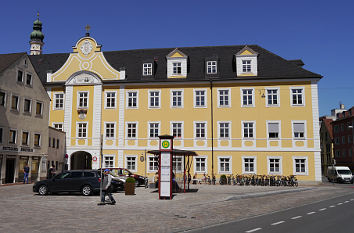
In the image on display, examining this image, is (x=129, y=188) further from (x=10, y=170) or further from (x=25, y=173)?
(x=10, y=170)

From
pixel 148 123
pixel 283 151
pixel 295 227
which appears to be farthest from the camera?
pixel 148 123

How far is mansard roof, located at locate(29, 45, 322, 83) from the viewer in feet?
122

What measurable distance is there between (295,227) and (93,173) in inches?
566

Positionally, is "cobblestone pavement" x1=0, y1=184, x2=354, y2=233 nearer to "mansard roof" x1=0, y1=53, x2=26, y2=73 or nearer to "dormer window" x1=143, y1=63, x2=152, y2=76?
"mansard roof" x1=0, y1=53, x2=26, y2=73

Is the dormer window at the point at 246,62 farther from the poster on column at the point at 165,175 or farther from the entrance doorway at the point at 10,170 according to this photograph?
the entrance doorway at the point at 10,170

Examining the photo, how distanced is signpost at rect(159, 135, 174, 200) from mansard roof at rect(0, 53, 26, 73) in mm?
17806

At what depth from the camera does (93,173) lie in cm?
2194

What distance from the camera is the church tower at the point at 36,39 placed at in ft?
231

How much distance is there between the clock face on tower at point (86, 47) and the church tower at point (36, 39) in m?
33.6

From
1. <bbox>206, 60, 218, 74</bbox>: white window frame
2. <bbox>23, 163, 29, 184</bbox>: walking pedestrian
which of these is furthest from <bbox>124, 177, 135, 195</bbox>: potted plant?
<bbox>206, 60, 218, 74</bbox>: white window frame

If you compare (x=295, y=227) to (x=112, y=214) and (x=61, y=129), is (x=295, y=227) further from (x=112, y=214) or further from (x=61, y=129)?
(x=61, y=129)

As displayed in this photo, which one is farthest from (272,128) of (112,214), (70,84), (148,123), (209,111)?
(112,214)

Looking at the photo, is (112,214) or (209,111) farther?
(209,111)

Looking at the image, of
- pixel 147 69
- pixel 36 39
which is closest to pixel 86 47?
pixel 147 69
